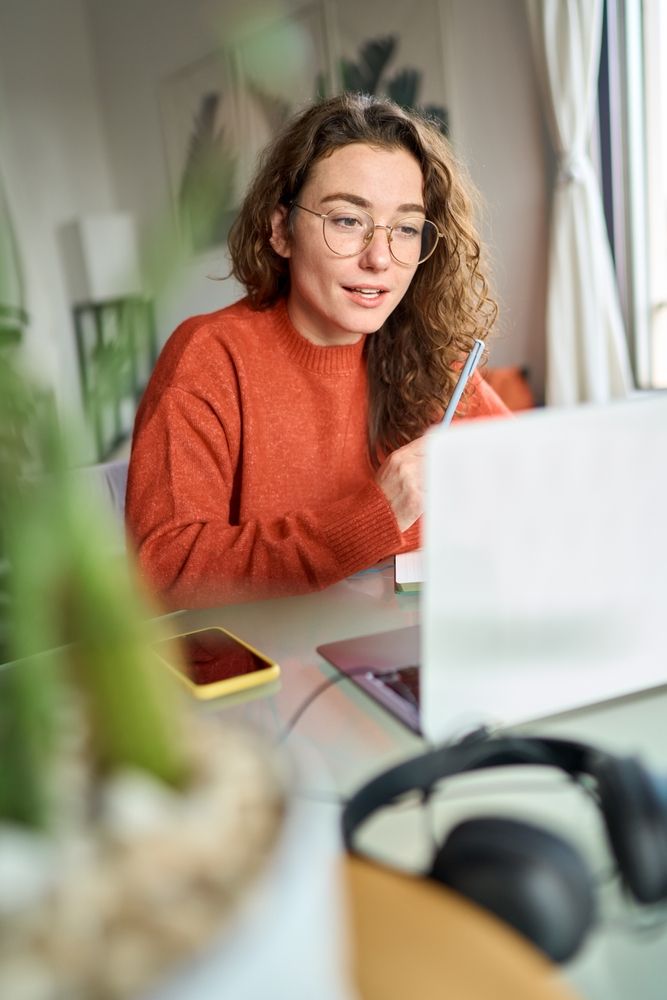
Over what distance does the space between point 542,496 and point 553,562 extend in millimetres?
41

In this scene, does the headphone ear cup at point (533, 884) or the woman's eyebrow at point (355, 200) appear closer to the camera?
the headphone ear cup at point (533, 884)

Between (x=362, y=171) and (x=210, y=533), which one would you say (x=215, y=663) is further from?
(x=362, y=171)

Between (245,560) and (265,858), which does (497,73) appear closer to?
(245,560)

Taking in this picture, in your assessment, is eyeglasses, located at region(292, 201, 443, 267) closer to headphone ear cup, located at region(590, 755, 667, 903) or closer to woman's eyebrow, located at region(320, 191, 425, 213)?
woman's eyebrow, located at region(320, 191, 425, 213)

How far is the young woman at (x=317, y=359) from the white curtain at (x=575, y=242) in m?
1.66

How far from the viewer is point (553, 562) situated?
51cm

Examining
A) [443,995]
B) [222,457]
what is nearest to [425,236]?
[222,457]

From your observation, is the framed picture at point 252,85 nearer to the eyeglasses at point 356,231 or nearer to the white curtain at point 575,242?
the white curtain at point 575,242

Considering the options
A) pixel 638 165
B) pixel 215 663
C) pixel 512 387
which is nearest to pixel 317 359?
pixel 215 663

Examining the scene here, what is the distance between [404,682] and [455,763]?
27cm

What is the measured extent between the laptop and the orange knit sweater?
1.74ft

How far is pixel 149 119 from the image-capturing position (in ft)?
15.8

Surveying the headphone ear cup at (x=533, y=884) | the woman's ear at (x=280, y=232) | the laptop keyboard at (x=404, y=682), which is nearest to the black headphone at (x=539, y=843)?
the headphone ear cup at (x=533, y=884)

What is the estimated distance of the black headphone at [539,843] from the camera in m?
0.39
